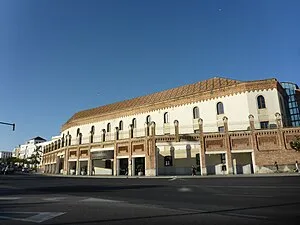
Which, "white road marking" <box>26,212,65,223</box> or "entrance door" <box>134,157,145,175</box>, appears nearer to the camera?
"white road marking" <box>26,212,65,223</box>

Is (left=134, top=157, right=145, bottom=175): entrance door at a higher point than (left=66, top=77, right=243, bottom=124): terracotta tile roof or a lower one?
lower

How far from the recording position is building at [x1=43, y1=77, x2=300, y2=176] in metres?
32.2

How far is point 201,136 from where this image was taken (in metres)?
34.8

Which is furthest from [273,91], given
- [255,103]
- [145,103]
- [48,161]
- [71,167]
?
[48,161]

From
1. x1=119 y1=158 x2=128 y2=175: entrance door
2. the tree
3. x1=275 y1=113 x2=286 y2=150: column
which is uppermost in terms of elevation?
x1=275 y1=113 x2=286 y2=150: column

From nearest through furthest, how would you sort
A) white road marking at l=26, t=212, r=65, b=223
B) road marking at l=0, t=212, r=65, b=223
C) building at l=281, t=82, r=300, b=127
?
white road marking at l=26, t=212, r=65, b=223 → road marking at l=0, t=212, r=65, b=223 → building at l=281, t=82, r=300, b=127

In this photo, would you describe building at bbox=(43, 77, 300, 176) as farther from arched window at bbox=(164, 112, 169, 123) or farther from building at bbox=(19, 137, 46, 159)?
building at bbox=(19, 137, 46, 159)

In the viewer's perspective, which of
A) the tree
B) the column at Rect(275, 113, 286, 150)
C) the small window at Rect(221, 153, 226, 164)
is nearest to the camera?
the tree

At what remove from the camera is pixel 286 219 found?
651 cm

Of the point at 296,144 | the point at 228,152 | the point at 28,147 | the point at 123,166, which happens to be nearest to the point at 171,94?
the point at 123,166

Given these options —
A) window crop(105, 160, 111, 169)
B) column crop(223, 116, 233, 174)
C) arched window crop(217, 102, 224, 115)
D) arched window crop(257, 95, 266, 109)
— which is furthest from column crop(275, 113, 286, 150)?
window crop(105, 160, 111, 169)

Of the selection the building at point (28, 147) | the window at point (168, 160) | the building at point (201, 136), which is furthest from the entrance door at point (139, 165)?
the building at point (28, 147)

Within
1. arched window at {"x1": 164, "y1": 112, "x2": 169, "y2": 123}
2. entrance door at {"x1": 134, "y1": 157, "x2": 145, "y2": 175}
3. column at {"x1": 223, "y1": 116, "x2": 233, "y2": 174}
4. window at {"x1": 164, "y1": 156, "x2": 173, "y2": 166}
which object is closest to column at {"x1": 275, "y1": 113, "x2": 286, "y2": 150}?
column at {"x1": 223, "y1": 116, "x2": 233, "y2": 174}

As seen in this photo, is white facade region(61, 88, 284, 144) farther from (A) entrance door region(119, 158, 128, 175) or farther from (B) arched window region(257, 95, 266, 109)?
(A) entrance door region(119, 158, 128, 175)
